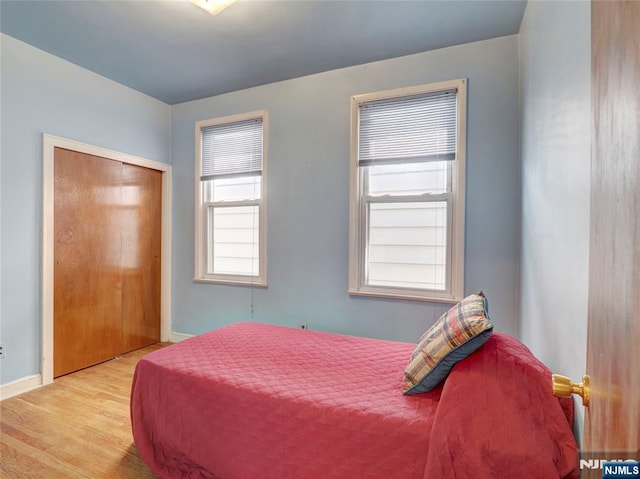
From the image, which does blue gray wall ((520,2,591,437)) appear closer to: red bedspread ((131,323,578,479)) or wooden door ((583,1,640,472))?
red bedspread ((131,323,578,479))

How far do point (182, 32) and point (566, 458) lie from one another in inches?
124

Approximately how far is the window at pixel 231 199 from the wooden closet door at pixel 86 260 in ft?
2.66

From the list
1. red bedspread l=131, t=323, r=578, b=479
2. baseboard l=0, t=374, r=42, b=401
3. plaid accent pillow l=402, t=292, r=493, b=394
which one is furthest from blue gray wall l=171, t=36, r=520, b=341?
baseboard l=0, t=374, r=42, b=401

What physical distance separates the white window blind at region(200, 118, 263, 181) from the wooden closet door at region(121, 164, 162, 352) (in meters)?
0.65

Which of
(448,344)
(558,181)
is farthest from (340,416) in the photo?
(558,181)

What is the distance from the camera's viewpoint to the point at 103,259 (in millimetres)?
3057

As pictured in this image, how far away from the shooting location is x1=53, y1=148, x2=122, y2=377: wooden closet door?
272 centimetres

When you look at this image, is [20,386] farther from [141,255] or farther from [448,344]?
[448,344]

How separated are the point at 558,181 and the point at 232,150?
9.52 ft

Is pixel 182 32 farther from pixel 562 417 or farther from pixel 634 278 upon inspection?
pixel 562 417

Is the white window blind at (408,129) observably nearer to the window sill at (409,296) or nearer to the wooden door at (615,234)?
the window sill at (409,296)

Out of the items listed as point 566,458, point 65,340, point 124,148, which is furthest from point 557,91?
point 65,340

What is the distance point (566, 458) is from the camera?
0.99 meters

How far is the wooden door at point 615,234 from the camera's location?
45 centimetres
